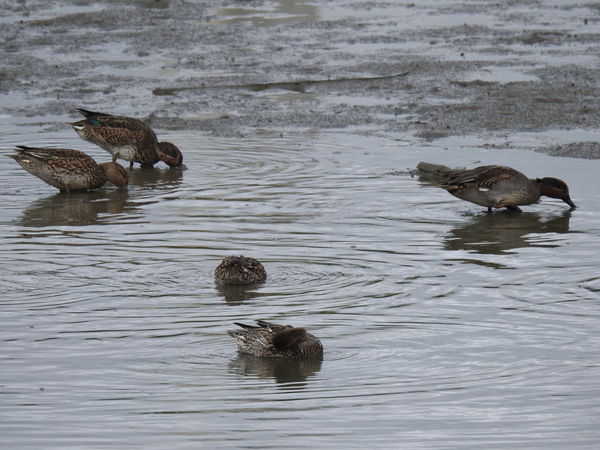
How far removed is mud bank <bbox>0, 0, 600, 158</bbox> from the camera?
18453 millimetres

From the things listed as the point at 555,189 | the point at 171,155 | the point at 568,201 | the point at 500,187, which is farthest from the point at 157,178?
the point at 568,201

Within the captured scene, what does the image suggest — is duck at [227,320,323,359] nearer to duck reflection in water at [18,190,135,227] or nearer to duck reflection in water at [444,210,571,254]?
duck reflection in water at [444,210,571,254]

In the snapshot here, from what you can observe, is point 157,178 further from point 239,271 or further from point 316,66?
point 316,66

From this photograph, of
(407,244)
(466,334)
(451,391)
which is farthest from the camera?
(407,244)

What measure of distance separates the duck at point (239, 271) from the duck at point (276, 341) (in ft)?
5.20

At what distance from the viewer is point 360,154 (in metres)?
16.6

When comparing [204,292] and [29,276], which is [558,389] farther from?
[29,276]

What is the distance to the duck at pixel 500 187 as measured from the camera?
14055 mm

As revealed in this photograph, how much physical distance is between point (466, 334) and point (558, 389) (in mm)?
1365

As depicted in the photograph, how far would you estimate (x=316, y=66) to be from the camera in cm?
2188

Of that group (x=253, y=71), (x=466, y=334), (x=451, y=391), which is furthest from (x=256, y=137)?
(x=451, y=391)

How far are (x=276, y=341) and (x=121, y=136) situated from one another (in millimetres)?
8302

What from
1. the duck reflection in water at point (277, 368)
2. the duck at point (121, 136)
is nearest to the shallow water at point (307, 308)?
the duck reflection in water at point (277, 368)

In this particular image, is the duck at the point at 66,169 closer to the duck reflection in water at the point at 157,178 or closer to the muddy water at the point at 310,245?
the muddy water at the point at 310,245
